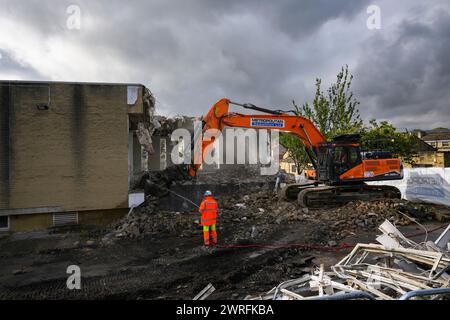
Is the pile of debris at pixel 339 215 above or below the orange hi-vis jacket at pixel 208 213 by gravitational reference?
below

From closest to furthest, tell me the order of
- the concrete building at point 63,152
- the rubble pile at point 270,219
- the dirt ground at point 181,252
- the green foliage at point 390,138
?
the dirt ground at point 181,252 < the rubble pile at point 270,219 < the concrete building at point 63,152 < the green foliage at point 390,138

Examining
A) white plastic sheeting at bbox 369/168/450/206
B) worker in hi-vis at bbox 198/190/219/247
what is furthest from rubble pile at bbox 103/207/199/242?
white plastic sheeting at bbox 369/168/450/206

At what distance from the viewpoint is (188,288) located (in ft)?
17.2

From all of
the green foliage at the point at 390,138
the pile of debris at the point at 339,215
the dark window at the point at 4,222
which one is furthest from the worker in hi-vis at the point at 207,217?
the green foliage at the point at 390,138

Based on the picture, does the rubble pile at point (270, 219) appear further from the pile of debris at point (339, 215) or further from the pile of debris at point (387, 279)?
the pile of debris at point (387, 279)

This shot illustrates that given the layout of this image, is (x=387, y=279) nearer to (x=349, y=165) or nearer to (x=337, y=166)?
(x=337, y=166)

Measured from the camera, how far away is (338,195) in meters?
11.9

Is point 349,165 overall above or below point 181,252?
above

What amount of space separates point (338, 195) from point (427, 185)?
17.4ft

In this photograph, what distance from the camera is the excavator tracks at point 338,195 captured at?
38.0 feet

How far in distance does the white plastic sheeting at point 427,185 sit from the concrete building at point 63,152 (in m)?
13.1

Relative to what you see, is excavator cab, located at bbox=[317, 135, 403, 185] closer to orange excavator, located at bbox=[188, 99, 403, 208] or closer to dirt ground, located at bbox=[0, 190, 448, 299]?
orange excavator, located at bbox=[188, 99, 403, 208]

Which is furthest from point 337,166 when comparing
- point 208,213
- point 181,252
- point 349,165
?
point 181,252

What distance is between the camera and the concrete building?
34.8 ft
